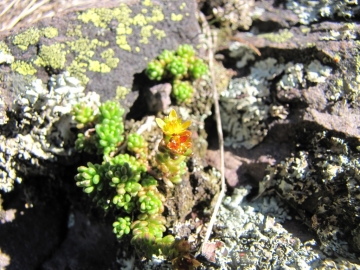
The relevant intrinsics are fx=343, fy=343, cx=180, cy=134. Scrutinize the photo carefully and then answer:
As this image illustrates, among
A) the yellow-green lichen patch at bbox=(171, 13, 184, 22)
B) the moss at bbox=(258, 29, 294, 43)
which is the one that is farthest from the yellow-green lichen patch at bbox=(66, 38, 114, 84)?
the moss at bbox=(258, 29, 294, 43)

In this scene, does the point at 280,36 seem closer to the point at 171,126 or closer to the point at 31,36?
the point at 171,126

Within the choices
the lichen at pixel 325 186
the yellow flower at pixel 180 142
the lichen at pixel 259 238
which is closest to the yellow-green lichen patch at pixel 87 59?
the yellow flower at pixel 180 142

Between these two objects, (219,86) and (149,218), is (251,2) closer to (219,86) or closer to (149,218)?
(219,86)

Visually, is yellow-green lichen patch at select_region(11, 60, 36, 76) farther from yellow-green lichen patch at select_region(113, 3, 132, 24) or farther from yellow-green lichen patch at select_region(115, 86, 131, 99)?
yellow-green lichen patch at select_region(113, 3, 132, 24)

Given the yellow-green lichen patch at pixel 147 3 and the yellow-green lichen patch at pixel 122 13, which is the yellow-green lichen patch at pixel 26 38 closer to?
the yellow-green lichen patch at pixel 122 13

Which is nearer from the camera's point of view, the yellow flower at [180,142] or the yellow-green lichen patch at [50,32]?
the yellow flower at [180,142]

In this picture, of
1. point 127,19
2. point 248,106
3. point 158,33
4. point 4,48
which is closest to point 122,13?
point 127,19

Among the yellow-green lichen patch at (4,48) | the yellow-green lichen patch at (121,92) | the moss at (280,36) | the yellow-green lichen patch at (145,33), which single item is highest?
the yellow-green lichen patch at (4,48)
